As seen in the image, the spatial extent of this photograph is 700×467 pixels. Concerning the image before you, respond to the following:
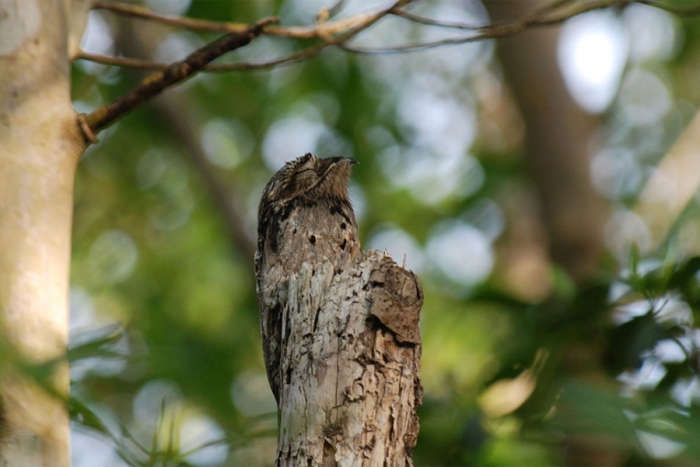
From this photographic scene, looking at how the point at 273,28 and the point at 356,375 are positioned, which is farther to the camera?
A: the point at 273,28

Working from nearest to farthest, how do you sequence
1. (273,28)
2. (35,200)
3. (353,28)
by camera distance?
(35,200)
(273,28)
(353,28)

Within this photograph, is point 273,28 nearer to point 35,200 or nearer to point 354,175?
point 35,200

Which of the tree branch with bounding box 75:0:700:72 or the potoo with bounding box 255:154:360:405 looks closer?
the potoo with bounding box 255:154:360:405

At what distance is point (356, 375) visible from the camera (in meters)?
2.35

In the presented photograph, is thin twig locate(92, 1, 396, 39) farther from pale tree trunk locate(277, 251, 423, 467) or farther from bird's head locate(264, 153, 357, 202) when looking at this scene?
pale tree trunk locate(277, 251, 423, 467)

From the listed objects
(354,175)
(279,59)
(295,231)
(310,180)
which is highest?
(354,175)

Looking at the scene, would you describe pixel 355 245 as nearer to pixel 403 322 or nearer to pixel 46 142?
pixel 403 322

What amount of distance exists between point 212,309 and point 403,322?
7.78 m

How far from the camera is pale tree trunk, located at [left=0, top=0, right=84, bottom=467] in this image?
7.23ft

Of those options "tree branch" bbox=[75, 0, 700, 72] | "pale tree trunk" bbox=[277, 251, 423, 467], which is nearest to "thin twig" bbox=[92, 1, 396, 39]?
"tree branch" bbox=[75, 0, 700, 72]

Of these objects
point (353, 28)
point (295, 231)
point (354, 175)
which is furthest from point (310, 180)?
point (354, 175)

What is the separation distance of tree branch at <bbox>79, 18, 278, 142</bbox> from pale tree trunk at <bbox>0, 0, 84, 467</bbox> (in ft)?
0.22

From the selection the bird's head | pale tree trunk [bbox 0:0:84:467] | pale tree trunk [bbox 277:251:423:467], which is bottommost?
pale tree trunk [bbox 277:251:423:467]

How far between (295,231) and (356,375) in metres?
1.11
